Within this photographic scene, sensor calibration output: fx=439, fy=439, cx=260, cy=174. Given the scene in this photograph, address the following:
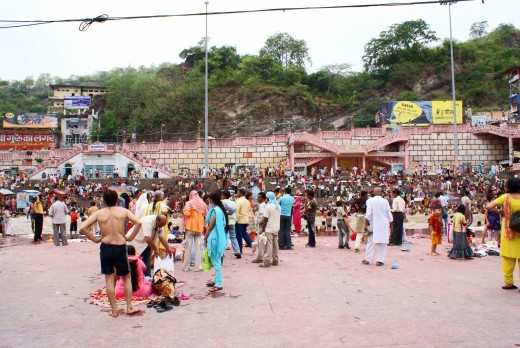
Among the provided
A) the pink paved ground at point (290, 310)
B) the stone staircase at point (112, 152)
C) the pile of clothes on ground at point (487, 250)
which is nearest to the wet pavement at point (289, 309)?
the pink paved ground at point (290, 310)

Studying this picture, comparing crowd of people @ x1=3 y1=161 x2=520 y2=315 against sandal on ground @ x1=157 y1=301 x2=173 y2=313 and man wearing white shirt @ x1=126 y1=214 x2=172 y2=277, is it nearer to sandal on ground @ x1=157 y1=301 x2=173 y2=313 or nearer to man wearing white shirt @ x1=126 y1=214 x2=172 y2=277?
man wearing white shirt @ x1=126 y1=214 x2=172 y2=277

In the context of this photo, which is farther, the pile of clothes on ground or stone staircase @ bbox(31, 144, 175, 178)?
stone staircase @ bbox(31, 144, 175, 178)

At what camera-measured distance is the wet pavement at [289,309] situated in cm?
429

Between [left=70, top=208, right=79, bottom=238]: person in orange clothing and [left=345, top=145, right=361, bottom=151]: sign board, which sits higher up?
[left=345, top=145, right=361, bottom=151]: sign board

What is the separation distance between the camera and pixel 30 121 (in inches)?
2269

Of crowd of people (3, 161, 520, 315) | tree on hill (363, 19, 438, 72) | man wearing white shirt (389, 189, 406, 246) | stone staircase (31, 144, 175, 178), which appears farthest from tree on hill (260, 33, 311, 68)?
man wearing white shirt (389, 189, 406, 246)

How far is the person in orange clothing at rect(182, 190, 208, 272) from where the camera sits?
313 inches

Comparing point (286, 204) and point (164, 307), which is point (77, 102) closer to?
point (286, 204)

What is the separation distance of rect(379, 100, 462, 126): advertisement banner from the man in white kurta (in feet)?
118

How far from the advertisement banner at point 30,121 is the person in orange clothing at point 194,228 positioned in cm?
5605

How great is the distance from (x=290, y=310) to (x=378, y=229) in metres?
3.90

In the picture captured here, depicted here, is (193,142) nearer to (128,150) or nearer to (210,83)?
(128,150)

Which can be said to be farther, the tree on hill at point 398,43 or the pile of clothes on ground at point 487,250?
the tree on hill at point 398,43

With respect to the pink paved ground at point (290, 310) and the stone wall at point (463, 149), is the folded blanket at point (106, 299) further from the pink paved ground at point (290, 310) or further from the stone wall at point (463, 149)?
the stone wall at point (463, 149)
